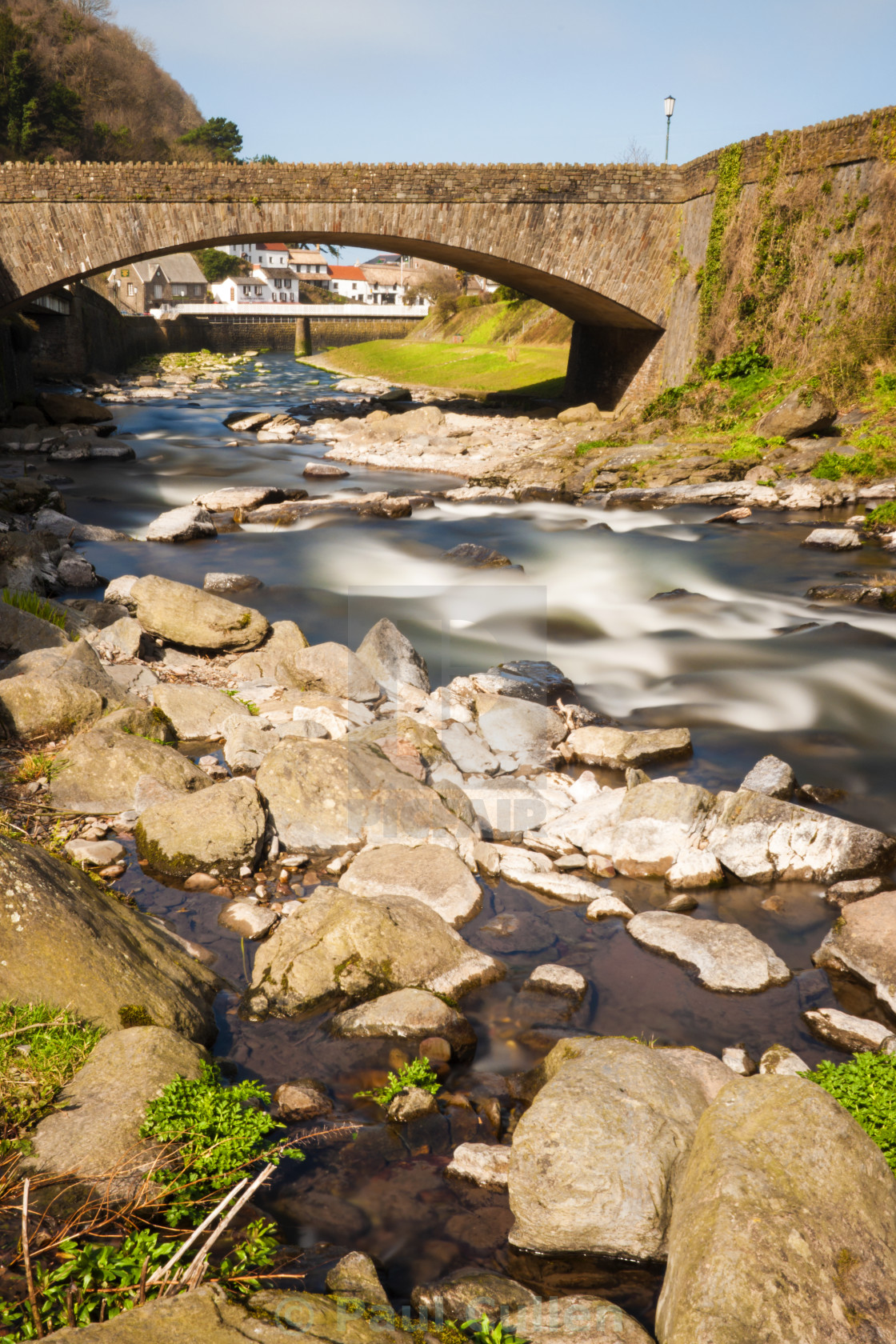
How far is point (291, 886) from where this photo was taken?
595 cm

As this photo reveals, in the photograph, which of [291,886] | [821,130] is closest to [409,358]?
[821,130]

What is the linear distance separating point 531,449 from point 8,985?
22745mm

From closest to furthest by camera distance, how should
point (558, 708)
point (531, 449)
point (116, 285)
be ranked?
point (558, 708) < point (531, 449) < point (116, 285)

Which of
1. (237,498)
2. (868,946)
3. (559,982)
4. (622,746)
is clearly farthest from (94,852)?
(237,498)

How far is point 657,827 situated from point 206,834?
125 inches

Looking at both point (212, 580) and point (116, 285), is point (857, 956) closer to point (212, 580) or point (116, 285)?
point (212, 580)

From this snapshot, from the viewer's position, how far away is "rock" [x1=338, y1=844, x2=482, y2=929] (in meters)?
5.66

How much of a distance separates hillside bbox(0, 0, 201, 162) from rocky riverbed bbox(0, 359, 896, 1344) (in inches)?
2101

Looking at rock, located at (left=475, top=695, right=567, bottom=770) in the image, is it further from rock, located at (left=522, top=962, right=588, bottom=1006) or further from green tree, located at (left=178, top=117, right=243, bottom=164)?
green tree, located at (left=178, top=117, right=243, bottom=164)

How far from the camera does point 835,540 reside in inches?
604

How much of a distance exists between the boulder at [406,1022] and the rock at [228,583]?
9.35 m

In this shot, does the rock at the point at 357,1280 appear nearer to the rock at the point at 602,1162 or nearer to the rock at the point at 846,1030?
the rock at the point at 602,1162

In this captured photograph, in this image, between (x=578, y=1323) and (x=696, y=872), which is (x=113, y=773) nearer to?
(x=696, y=872)

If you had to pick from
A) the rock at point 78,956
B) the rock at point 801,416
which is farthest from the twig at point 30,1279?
the rock at point 801,416
